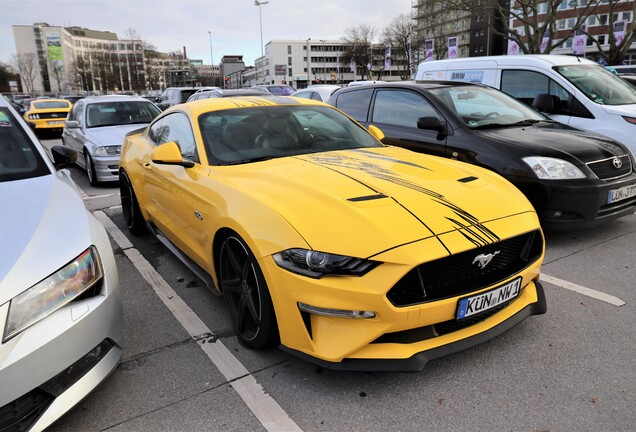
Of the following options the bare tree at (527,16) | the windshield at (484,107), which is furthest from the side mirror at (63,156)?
the bare tree at (527,16)

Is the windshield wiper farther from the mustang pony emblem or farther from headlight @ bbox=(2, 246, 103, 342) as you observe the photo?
the mustang pony emblem

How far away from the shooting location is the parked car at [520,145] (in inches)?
163

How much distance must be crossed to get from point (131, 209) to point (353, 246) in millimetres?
3767

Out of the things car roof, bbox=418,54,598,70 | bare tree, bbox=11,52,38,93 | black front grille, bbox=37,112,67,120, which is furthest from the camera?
bare tree, bbox=11,52,38,93

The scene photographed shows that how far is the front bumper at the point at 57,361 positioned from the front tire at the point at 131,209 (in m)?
2.93

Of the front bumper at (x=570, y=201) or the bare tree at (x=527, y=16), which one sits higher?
the bare tree at (x=527, y=16)

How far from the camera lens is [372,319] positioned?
6.75ft

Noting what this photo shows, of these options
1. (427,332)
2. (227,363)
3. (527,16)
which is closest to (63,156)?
(227,363)

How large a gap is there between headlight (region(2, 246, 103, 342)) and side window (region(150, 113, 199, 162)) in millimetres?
1423

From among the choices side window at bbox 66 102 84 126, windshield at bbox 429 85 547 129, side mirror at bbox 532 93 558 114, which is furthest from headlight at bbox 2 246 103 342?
side window at bbox 66 102 84 126

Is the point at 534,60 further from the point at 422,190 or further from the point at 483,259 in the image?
the point at 483,259

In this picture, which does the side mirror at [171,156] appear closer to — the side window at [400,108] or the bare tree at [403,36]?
the side window at [400,108]

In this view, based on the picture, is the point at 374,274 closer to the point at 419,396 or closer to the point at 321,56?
the point at 419,396

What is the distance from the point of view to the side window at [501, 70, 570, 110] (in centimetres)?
606
